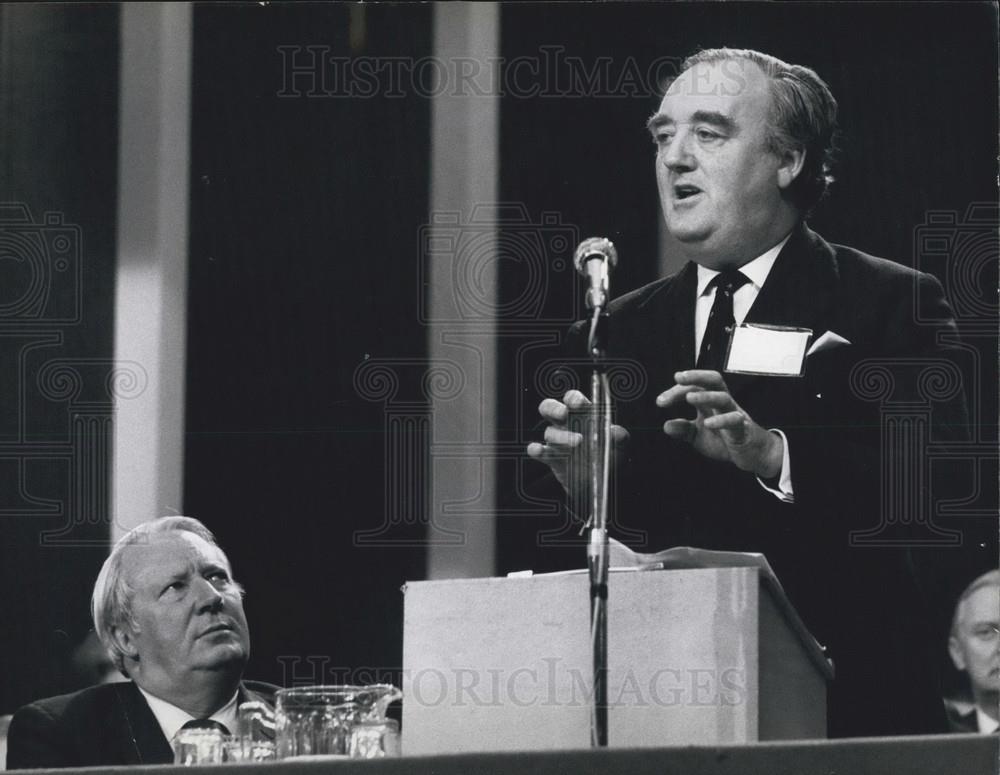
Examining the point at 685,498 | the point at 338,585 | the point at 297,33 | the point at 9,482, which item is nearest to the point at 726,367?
the point at 685,498

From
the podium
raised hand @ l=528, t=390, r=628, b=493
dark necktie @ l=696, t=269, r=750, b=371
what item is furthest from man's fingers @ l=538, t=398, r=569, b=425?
the podium

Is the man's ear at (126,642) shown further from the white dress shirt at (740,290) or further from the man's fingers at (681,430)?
the white dress shirt at (740,290)

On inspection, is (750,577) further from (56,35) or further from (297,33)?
(56,35)

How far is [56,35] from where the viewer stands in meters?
4.29

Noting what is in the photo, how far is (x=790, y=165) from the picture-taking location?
4.18 m

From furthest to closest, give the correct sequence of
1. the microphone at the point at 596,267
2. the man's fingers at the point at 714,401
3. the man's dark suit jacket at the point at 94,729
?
the man's dark suit jacket at the point at 94,729, the man's fingers at the point at 714,401, the microphone at the point at 596,267

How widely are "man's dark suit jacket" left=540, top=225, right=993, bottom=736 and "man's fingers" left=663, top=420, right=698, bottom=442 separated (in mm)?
21

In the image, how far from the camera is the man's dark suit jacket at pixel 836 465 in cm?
398

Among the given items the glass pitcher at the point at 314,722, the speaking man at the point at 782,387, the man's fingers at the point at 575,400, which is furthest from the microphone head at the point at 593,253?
the glass pitcher at the point at 314,722

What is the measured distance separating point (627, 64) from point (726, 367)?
0.87m
